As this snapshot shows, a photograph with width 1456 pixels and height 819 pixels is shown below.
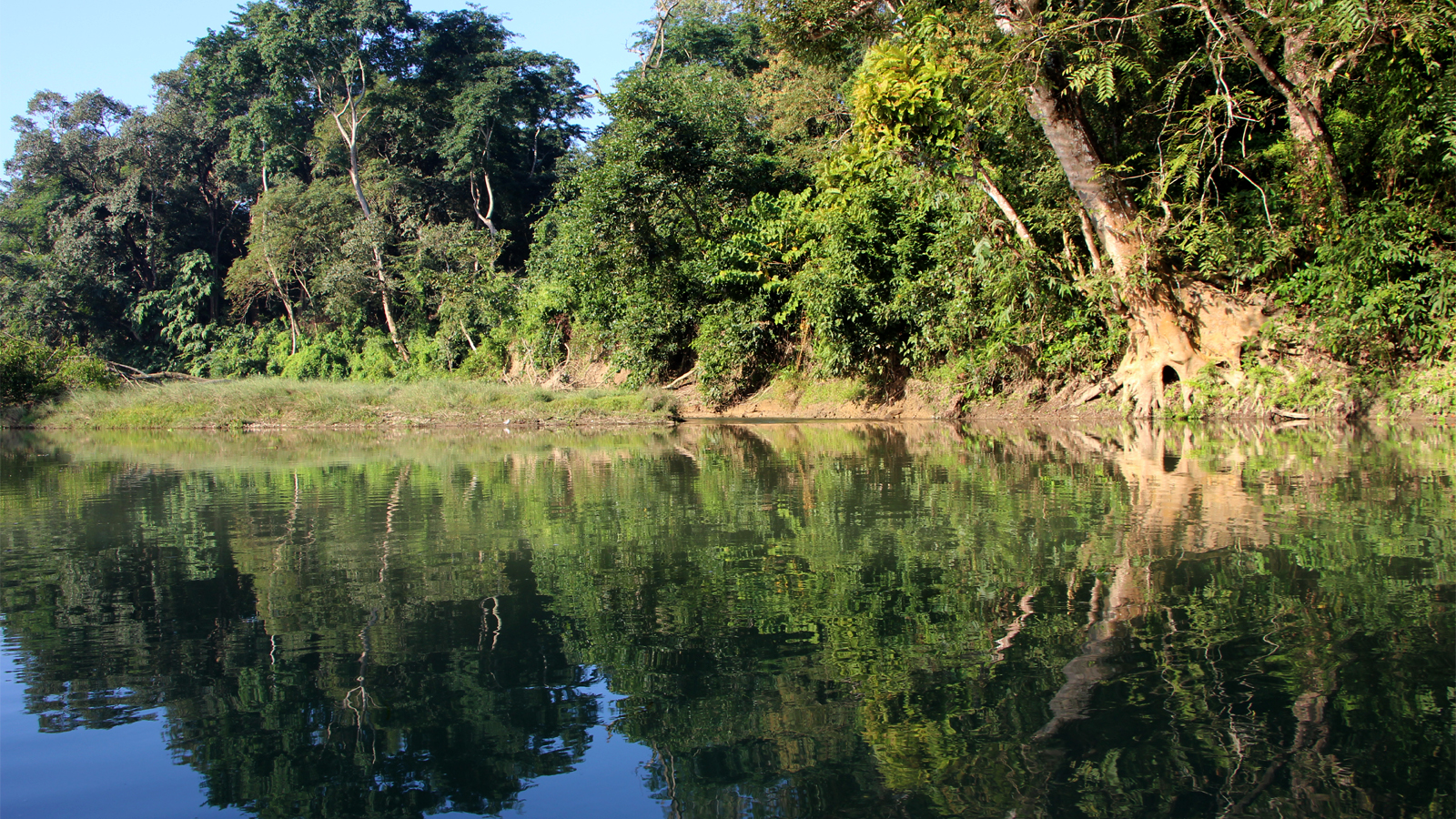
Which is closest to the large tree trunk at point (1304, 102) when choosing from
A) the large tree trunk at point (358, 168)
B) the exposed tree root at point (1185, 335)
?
the exposed tree root at point (1185, 335)

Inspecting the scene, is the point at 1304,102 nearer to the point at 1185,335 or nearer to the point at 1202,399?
the point at 1185,335

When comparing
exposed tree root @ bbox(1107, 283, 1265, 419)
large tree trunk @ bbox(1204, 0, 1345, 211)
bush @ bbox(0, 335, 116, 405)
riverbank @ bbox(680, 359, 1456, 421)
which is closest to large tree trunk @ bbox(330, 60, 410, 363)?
bush @ bbox(0, 335, 116, 405)

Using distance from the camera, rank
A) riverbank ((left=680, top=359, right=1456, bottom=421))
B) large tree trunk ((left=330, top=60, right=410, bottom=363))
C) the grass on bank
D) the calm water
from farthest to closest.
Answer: large tree trunk ((left=330, top=60, right=410, bottom=363))
the grass on bank
riverbank ((left=680, top=359, right=1456, bottom=421))
the calm water

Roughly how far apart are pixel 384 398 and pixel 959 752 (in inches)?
795

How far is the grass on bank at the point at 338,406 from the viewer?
19922 mm

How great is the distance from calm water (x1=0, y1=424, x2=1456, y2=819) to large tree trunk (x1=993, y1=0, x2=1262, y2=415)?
7831mm

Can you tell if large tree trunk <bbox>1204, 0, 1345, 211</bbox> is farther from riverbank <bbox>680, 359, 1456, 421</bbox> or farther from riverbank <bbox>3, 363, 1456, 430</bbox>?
riverbank <bbox>3, 363, 1456, 430</bbox>

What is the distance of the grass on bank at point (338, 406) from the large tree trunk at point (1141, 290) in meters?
8.68

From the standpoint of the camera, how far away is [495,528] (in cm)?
633

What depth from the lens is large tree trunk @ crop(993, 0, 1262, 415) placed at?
14414 mm

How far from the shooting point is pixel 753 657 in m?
3.51

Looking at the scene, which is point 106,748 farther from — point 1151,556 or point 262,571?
point 1151,556

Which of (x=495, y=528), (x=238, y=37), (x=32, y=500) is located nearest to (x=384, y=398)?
(x=32, y=500)

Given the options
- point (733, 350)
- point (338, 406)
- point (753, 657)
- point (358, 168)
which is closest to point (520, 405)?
point (338, 406)
